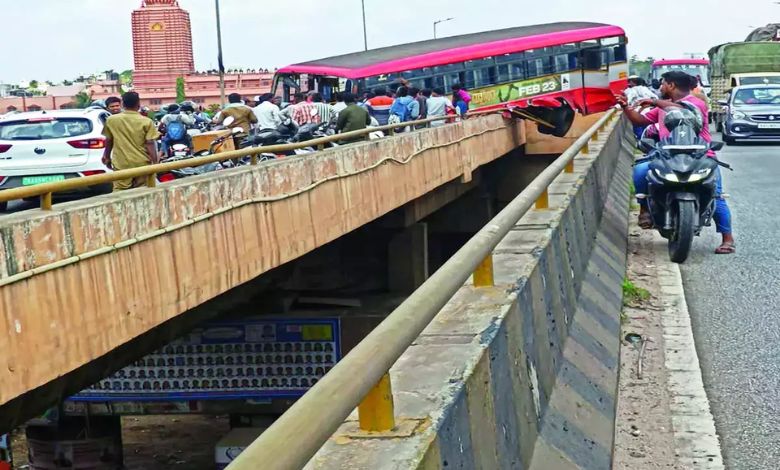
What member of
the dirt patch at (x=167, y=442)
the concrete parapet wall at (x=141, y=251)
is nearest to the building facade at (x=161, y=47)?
the dirt patch at (x=167, y=442)

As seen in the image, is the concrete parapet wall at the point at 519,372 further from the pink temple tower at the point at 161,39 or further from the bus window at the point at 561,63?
the pink temple tower at the point at 161,39

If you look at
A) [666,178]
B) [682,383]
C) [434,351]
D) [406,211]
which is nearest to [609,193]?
[666,178]

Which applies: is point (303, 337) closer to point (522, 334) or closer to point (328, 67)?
point (522, 334)

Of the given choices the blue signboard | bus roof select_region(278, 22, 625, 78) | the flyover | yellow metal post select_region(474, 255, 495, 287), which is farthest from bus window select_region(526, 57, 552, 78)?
yellow metal post select_region(474, 255, 495, 287)

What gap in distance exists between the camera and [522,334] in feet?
16.4

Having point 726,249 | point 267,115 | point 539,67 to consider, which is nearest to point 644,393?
point 726,249

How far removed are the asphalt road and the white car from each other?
773 cm

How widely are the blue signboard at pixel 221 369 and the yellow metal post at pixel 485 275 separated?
7.70m

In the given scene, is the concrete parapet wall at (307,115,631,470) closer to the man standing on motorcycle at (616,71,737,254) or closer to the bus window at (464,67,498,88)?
the man standing on motorcycle at (616,71,737,254)

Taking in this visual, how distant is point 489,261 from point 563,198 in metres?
3.68

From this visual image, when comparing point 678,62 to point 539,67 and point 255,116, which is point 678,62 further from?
point 255,116

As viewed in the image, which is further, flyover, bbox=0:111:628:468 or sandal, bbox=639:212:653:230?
sandal, bbox=639:212:653:230

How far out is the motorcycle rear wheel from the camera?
10.7m

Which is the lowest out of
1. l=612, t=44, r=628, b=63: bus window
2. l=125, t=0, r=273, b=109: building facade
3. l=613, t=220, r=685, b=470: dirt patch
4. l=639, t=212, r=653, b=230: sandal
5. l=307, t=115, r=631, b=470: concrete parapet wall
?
l=613, t=220, r=685, b=470: dirt patch
